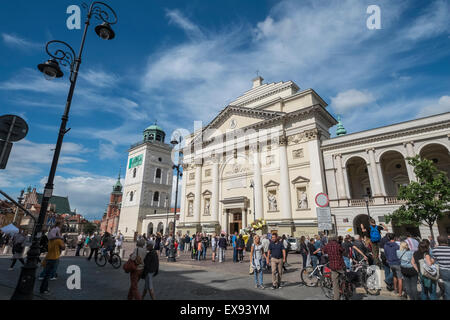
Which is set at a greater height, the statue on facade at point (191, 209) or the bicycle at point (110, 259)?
the statue on facade at point (191, 209)

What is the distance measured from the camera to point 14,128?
17.3 ft

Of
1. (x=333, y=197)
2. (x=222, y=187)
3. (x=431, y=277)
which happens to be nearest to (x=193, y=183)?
(x=222, y=187)

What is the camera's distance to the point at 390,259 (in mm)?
7602

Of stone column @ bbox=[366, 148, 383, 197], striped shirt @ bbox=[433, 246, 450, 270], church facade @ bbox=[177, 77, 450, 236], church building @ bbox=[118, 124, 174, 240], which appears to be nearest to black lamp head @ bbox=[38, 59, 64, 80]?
striped shirt @ bbox=[433, 246, 450, 270]

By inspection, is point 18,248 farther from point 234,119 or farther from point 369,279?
point 234,119

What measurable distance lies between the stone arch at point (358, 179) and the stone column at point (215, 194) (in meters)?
16.5

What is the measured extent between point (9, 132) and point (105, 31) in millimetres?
4673

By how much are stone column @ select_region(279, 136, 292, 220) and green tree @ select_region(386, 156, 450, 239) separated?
32.6 feet

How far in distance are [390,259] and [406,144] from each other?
752 inches

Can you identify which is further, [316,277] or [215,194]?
[215,194]

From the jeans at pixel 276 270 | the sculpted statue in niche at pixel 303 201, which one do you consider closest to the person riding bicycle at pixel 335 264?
the jeans at pixel 276 270

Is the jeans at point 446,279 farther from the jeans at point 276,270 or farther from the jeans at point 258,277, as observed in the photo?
the jeans at point 258,277

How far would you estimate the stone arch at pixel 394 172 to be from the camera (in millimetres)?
25302

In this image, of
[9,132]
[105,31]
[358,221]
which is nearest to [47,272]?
[9,132]
